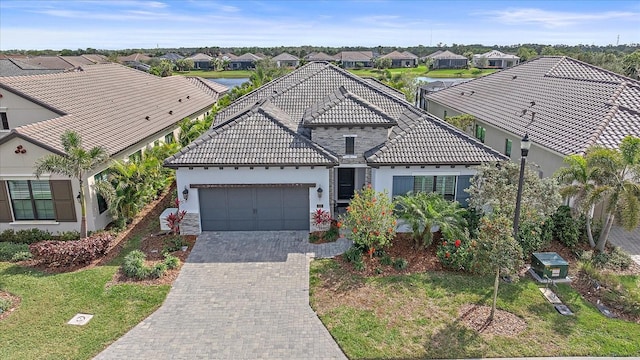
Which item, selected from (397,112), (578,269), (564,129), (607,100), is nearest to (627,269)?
(578,269)

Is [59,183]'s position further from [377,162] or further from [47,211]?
[377,162]

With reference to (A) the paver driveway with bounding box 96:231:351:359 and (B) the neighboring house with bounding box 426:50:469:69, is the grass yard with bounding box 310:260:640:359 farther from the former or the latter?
(B) the neighboring house with bounding box 426:50:469:69

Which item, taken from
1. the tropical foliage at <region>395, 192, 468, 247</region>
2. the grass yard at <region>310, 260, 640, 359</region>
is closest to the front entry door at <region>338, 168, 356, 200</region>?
the tropical foliage at <region>395, 192, 468, 247</region>

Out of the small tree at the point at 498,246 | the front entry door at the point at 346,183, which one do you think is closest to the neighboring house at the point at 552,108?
the small tree at the point at 498,246

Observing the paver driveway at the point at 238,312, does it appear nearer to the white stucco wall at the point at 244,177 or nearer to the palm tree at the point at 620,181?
the white stucco wall at the point at 244,177

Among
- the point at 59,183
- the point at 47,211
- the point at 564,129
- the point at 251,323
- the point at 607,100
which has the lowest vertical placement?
the point at 251,323

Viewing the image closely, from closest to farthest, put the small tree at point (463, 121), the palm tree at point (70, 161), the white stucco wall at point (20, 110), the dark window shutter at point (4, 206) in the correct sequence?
1. the palm tree at point (70, 161)
2. the dark window shutter at point (4, 206)
3. the white stucco wall at point (20, 110)
4. the small tree at point (463, 121)
